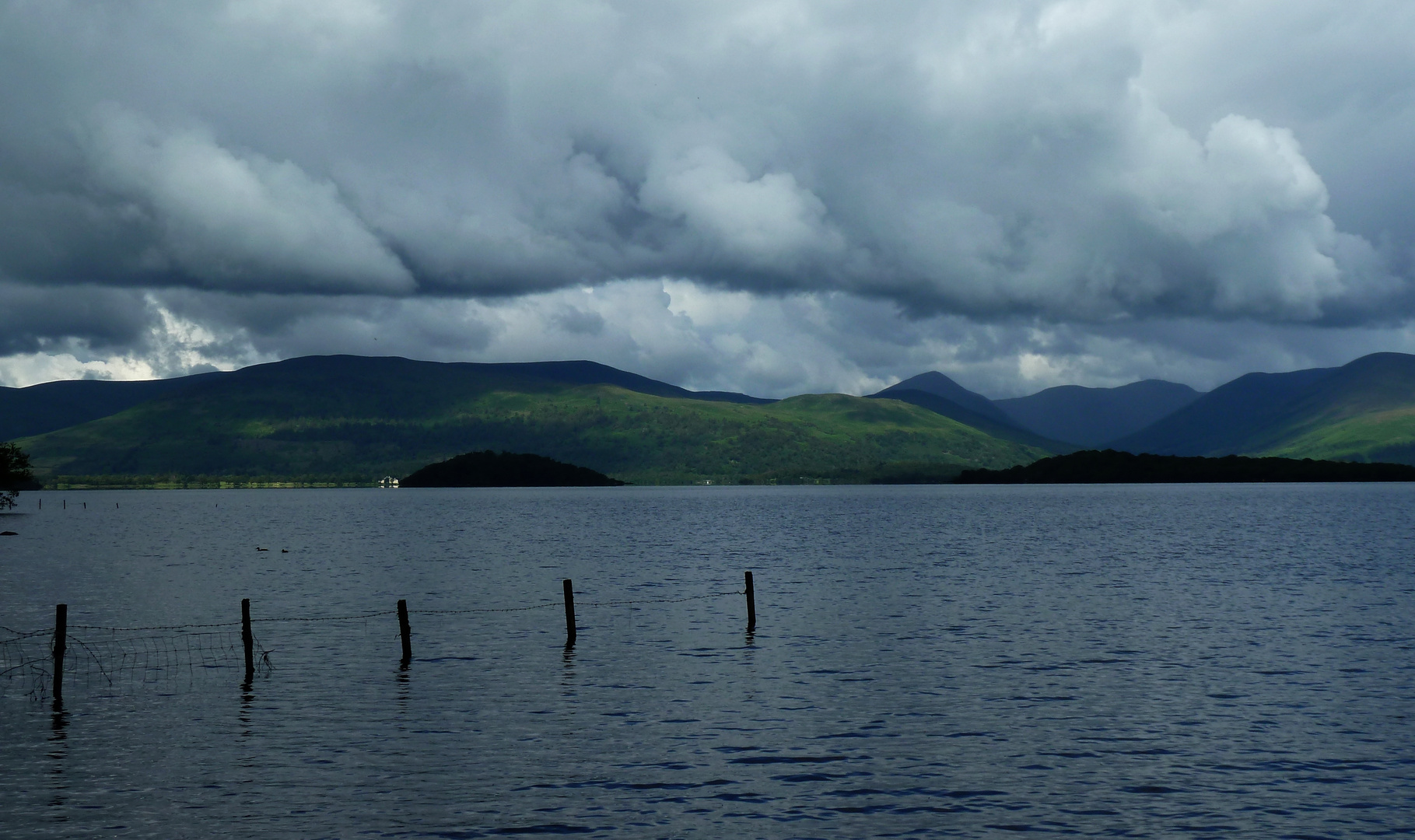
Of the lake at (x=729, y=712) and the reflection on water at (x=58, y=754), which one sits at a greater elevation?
the reflection on water at (x=58, y=754)

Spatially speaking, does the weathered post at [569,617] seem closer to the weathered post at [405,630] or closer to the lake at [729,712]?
the lake at [729,712]

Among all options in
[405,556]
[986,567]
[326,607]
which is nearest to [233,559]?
[405,556]

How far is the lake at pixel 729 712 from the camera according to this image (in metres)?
27.8

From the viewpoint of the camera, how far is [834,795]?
95.1 feet

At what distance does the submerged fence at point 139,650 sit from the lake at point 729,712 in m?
0.32

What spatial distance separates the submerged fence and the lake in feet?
1.06

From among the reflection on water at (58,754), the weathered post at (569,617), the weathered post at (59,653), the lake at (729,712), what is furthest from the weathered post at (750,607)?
the reflection on water at (58,754)

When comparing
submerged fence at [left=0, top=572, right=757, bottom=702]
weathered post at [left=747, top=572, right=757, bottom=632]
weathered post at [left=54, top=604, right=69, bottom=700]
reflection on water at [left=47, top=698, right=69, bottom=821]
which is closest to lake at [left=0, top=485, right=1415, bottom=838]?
reflection on water at [left=47, top=698, right=69, bottom=821]

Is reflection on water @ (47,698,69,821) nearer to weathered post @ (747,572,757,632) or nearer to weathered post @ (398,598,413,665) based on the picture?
weathered post @ (398,598,413,665)

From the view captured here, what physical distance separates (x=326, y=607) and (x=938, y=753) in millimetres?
52658

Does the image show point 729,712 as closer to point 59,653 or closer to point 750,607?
point 750,607

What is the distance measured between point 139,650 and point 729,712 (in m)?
33.9

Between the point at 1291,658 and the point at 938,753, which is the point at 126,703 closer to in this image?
the point at 938,753

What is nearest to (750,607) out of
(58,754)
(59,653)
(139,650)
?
(139,650)
